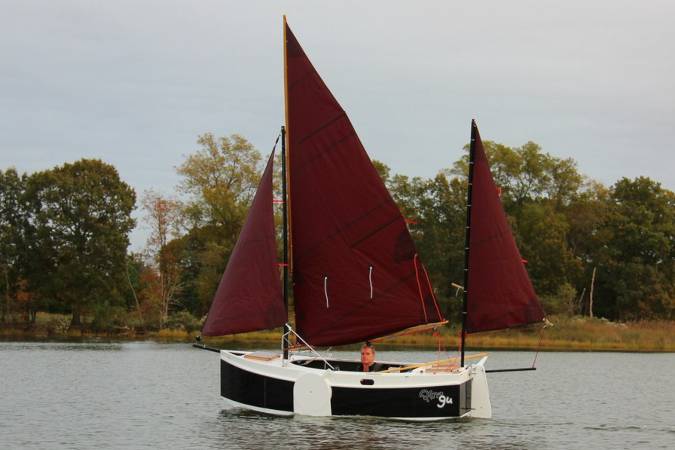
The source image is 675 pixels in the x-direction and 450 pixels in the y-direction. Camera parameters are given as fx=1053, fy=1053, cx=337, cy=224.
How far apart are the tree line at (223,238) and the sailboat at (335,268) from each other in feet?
173

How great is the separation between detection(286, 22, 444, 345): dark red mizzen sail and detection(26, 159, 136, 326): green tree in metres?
56.0

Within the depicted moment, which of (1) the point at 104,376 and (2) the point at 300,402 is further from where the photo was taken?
(1) the point at 104,376

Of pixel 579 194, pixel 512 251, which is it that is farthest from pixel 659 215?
pixel 512 251

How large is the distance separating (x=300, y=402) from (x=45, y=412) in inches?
350

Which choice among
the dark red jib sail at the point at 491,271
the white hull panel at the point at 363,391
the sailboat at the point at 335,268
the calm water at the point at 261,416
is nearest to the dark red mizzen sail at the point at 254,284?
the sailboat at the point at 335,268

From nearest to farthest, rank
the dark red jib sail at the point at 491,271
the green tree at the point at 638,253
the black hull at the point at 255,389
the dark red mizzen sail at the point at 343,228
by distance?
1. the black hull at the point at 255,389
2. the dark red jib sail at the point at 491,271
3. the dark red mizzen sail at the point at 343,228
4. the green tree at the point at 638,253

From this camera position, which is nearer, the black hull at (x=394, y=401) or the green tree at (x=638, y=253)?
the black hull at (x=394, y=401)

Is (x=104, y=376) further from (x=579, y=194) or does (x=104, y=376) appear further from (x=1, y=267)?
(x=579, y=194)

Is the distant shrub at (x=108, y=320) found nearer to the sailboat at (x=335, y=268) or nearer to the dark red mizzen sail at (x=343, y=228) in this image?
the sailboat at (x=335, y=268)

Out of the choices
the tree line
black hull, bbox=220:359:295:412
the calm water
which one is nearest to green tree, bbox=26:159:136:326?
the tree line

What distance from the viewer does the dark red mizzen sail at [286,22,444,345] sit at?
29.4 metres

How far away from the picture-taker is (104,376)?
4584 centimetres

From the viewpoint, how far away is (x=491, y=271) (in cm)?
2897

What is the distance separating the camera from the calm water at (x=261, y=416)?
Result: 1048 inches
